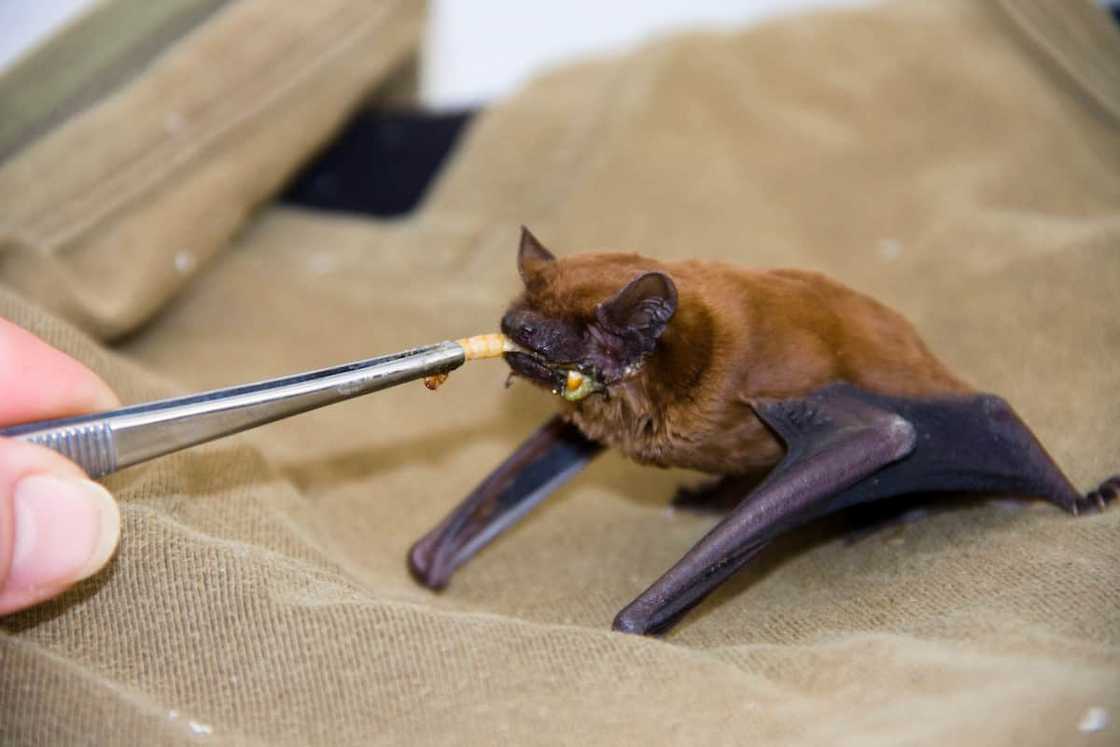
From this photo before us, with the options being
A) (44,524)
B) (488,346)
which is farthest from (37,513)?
(488,346)

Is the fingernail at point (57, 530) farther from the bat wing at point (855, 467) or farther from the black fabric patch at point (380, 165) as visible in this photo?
the black fabric patch at point (380, 165)

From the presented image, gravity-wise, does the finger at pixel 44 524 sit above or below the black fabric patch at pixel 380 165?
above

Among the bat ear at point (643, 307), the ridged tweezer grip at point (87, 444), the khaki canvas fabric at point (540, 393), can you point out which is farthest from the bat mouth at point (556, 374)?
the ridged tweezer grip at point (87, 444)

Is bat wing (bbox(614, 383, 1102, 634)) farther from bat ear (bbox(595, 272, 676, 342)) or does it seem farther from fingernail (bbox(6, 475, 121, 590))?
fingernail (bbox(6, 475, 121, 590))

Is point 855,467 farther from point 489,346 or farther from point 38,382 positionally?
point 38,382

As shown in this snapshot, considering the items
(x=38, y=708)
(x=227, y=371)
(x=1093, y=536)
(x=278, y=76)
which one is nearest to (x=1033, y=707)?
(x=1093, y=536)

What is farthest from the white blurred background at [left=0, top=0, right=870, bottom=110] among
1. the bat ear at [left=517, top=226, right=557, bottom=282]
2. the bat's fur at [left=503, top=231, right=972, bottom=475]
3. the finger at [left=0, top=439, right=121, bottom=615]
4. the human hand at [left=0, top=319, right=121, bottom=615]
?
the finger at [left=0, top=439, right=121, bottom=615]

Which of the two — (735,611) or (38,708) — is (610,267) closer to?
(735,611)
